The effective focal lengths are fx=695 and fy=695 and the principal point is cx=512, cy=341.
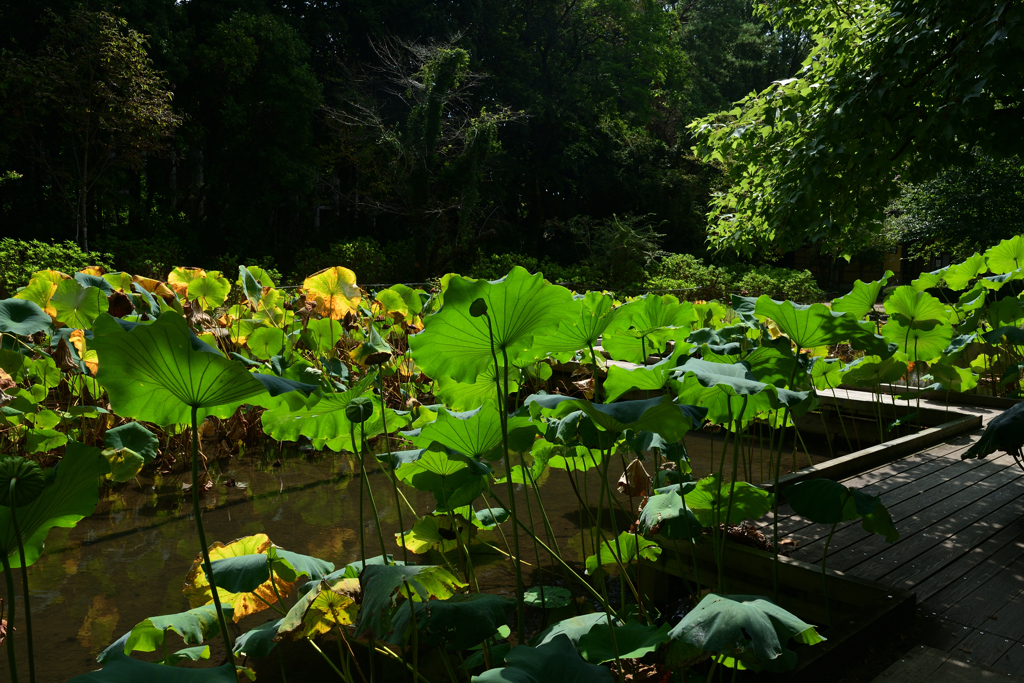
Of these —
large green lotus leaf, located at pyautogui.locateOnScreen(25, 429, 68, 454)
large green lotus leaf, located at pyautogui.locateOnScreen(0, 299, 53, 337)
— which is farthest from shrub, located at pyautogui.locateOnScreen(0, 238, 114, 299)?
large green lotus leaf, located at pyautogui.locateOnScreen(0, 299, 53, 337)

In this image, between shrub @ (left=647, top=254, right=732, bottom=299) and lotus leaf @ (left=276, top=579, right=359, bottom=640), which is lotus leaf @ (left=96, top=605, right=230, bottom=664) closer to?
lotus leaf @ (left=276, top=579, right=359, bottom=640)

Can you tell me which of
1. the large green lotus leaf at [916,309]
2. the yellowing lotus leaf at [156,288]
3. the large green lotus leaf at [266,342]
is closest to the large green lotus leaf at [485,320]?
the large green lotus leaf at [916,309]

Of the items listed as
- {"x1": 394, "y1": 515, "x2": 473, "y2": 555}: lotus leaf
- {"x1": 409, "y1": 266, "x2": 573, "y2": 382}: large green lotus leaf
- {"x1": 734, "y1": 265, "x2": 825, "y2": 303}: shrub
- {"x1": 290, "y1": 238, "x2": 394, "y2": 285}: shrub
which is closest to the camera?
{"x1": 409, "y1": 266, "x2": 573, "y2": 382}: large green lotus leaf

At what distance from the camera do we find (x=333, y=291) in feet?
13.1

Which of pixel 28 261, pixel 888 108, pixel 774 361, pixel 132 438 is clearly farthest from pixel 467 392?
pixel 28 261

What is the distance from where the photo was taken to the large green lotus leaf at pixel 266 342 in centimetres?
397

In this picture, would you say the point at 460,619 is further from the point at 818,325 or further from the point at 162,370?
the point at 818,325

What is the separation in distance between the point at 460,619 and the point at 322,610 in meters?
0.39

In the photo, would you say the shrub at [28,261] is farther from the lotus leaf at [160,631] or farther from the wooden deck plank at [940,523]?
the wooden deck plank at [940,523]

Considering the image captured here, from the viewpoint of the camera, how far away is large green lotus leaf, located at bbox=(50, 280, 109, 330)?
323 centimetres

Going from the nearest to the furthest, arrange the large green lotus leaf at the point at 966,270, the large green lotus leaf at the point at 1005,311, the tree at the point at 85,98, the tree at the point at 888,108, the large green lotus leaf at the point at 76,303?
the tree at the point at 888,108 < the large green lotus leaf at the point at 76,303 < the large green lotus leaf at the point at 1005,311 < the large green lotus leaf at the point at 966,270 < the tree at the point at 85,98

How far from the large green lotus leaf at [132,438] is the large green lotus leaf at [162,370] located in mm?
1256

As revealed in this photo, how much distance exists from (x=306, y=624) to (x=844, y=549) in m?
1.65

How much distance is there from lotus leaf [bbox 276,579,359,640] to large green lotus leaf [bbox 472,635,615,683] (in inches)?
21.9
